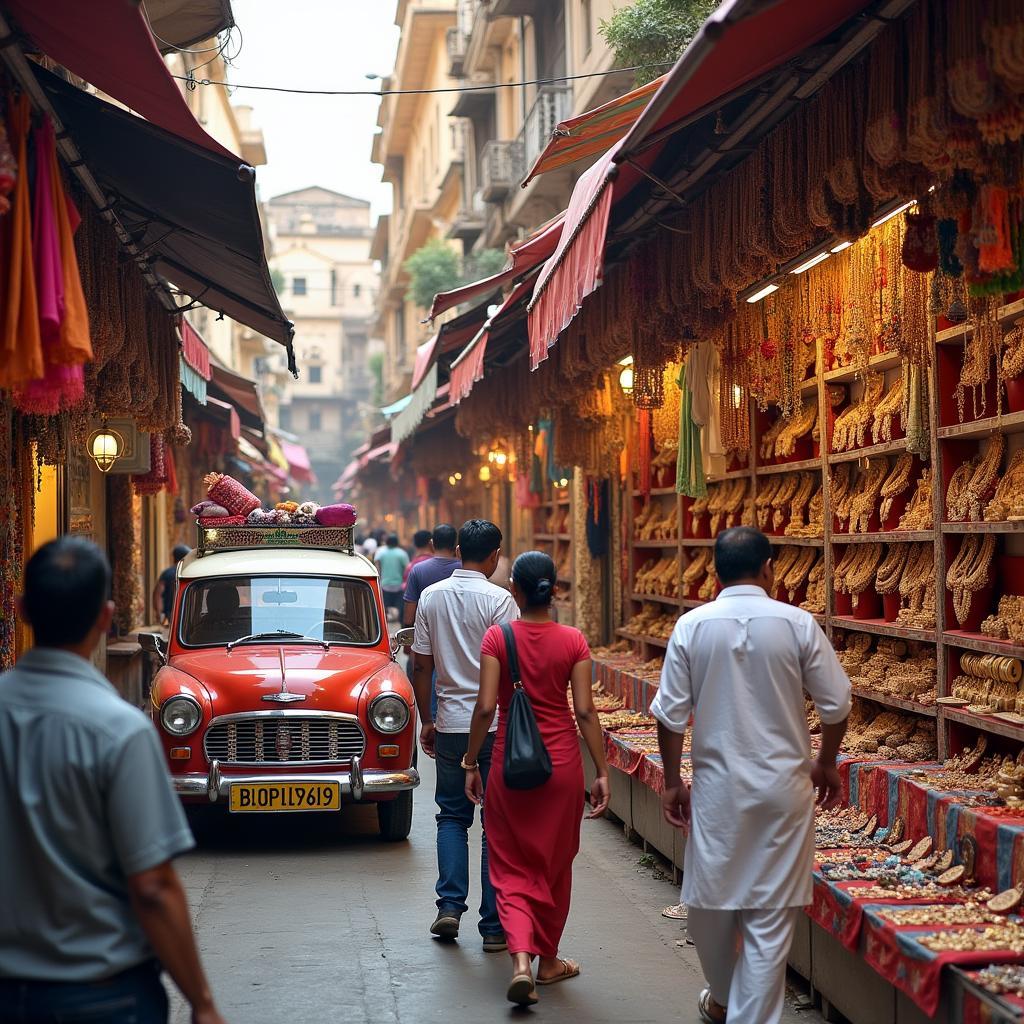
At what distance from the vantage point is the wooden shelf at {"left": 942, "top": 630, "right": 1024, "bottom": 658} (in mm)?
6359

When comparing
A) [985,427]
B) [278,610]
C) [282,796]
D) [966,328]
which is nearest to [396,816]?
[282,796]

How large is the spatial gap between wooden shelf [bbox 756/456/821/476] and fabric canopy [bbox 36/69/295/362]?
3.54 metres

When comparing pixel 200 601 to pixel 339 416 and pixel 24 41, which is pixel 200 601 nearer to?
pixel 24 41

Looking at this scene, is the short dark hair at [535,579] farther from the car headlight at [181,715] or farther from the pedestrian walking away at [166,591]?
the pedestrian walking away at [166,591]

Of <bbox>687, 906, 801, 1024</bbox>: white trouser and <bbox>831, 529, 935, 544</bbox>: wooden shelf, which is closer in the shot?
<bbox>687, 906, 801, 1024</bbox>: white trouser

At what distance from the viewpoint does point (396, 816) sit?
31.3 ft

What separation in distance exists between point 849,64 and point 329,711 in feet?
17.5

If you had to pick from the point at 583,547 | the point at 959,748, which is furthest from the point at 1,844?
the point at 583,547

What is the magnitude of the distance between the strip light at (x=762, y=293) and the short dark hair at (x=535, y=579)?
9.90 ft

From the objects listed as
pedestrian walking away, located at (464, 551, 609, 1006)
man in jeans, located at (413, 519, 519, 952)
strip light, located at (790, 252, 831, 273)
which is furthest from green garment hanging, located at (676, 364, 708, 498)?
pedestrian walking away, located at (464, 551, 609, 1006)

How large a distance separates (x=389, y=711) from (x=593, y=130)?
13.0ft

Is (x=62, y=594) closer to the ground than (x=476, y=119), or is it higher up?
closer to the ground

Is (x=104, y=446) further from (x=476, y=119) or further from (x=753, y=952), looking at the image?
(x=476, y=119)

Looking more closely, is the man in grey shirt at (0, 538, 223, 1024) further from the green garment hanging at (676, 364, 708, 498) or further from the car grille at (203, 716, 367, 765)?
the green garment hanging at (676, 364, 708, 498)
